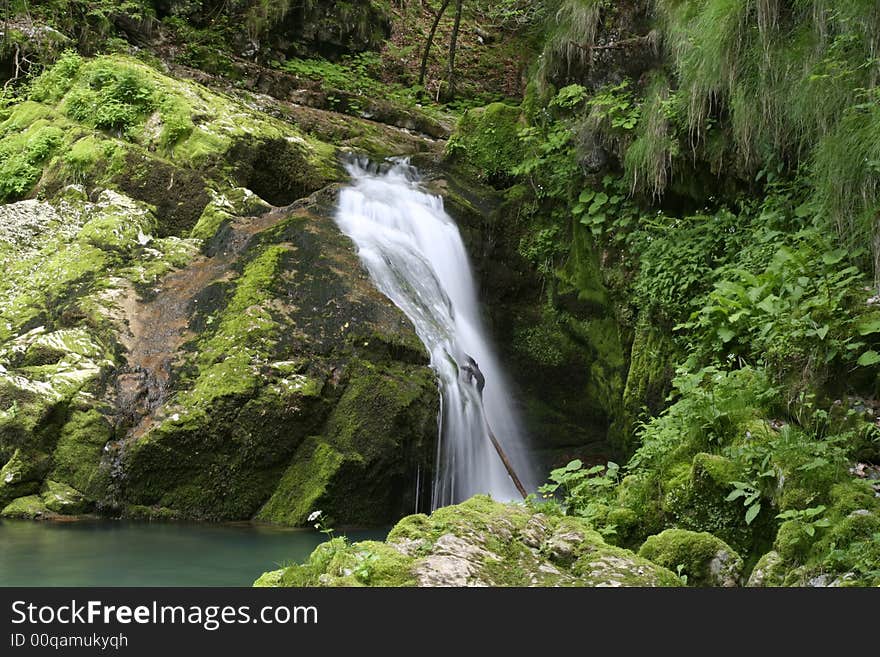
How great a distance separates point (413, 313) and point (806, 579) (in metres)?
5.08

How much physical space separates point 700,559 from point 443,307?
17.8 ft

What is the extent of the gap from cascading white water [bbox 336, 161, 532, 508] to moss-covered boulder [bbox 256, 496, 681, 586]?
3.70 metres

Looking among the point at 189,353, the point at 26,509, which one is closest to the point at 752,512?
the point at 189,353

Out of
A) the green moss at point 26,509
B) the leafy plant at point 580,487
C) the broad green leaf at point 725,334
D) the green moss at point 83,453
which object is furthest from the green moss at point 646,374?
the green moss at point 26,509

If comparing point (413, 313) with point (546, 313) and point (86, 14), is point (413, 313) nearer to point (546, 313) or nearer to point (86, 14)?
point (546, 313)

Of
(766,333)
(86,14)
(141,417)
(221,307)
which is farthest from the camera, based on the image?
(86,14)

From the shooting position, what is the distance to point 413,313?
786 centimetres

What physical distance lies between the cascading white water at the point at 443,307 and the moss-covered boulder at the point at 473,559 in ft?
12.1

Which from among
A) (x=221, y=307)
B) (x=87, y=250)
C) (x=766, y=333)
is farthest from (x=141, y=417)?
Answer: (x=766, y=333)

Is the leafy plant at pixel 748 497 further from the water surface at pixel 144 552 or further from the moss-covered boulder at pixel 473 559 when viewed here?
the water surface at pixel 144 552

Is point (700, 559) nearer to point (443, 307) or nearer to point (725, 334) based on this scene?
point (725, 334)

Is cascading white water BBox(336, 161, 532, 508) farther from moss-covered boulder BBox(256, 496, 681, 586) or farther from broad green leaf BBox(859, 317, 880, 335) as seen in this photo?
moss-covered boulder BBox(256, 496, 681, 586)

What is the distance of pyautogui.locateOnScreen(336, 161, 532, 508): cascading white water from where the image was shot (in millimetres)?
7141

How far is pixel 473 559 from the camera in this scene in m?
2.91
